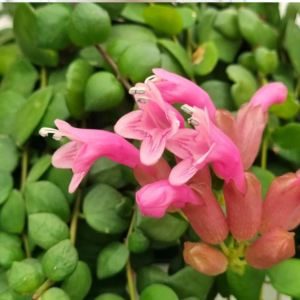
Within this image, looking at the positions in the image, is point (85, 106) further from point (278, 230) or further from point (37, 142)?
point (278, 230)

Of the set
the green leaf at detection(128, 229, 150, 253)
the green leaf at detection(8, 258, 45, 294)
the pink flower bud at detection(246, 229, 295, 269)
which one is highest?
the pink flower bud at detection(246, 229, 295, 269)

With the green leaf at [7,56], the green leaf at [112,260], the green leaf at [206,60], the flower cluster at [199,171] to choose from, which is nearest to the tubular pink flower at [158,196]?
the flower cluster at [199,171]

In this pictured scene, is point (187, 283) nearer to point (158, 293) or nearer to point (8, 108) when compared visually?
point (158, 293)

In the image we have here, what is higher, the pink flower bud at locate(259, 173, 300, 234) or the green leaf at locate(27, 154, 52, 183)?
the pink flower bud at locate(259, 173, 300, 234)

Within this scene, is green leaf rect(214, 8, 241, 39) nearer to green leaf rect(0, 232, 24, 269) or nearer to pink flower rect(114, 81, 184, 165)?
pink flower rect(114, 81, 184, 165)

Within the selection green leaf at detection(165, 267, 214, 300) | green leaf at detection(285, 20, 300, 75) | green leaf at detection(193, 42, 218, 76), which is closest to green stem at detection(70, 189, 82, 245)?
green leaf at detection(165, 267, 214, 300)

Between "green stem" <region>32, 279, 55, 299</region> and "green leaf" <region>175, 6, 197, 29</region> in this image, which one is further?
"green leaf" <region>175, 6, 197, 29</region>

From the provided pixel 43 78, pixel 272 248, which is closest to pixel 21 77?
pixel 43 78
